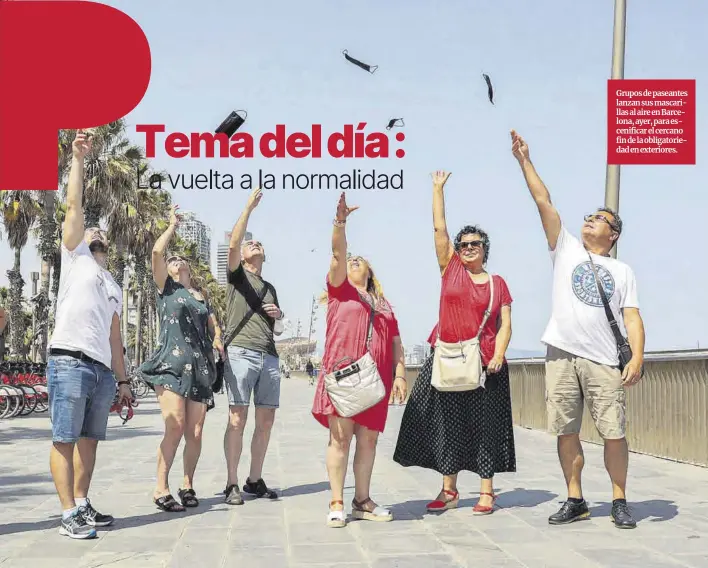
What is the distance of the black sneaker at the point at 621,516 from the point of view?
618 centimetres

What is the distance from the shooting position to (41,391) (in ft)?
72.3

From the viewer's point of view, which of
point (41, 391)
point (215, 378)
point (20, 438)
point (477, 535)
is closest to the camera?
point (477, 535)

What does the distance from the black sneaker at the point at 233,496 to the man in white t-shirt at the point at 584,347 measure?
2.29 metres

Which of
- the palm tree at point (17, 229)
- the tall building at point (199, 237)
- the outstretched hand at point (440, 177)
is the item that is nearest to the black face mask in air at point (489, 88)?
the outstretched hand at point (440, 177)

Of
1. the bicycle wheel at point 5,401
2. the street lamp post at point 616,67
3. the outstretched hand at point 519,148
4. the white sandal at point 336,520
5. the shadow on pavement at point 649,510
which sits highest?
the street lamp post at point 616,67

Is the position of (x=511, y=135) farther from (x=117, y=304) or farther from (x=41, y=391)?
(x=41, y=391)

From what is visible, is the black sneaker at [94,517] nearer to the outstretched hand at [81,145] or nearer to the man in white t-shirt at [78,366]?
the man in white t-shirt at [78,366]

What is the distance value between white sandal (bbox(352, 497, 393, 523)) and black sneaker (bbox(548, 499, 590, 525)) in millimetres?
1045

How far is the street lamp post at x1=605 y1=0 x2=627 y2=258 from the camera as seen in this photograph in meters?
11.4

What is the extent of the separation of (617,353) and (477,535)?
1.44 meters

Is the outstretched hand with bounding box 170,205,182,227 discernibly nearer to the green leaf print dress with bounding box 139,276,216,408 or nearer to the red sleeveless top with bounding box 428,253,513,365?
the green leaf print dress with bounding box 139,276,216,408

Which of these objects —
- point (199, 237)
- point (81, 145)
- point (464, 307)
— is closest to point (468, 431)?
point (464, 307)

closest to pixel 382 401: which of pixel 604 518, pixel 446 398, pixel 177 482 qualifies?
pixel 446 398

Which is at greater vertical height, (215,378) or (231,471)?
(215,378)
